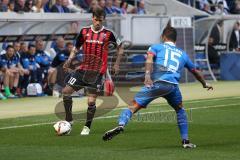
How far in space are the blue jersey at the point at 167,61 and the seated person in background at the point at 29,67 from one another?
13345 mm

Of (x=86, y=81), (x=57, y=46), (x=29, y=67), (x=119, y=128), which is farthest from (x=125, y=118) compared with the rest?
(x=57, y=46)

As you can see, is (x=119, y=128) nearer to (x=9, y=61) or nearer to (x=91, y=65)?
(x=91, y=65)

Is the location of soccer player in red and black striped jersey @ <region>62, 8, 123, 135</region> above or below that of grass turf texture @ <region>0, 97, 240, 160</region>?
above

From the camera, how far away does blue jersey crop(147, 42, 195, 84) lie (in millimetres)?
13328

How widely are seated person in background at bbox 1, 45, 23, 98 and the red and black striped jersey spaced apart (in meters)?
9.98

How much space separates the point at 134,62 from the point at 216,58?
19.7 ft

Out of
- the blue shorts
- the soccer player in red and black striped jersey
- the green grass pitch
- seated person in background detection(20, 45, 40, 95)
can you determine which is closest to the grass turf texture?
the green grass pitch

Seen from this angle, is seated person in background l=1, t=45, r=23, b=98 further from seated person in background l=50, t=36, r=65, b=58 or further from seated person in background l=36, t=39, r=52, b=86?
seated person in background l=50, t=36, r=65, b=58

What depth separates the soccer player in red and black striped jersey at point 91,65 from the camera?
15.7 metres

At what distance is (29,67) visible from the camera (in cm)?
2673

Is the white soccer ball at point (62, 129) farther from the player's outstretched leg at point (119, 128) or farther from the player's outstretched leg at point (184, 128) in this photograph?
the player's outstretched leg at point (184, 128)

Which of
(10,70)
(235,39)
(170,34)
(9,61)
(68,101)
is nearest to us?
(170,34)

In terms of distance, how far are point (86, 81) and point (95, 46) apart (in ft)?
2.17

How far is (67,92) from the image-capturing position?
15.8m
